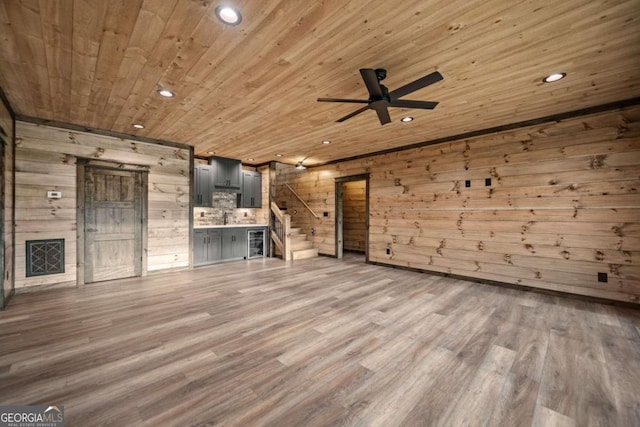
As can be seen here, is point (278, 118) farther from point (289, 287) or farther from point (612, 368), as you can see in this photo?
point (612, 368)

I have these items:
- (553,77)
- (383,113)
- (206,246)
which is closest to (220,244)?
(206,246)

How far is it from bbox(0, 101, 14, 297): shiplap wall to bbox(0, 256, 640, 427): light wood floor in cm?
37

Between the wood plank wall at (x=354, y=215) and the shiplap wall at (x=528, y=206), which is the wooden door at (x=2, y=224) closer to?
the shiplap wall at (x=528, y=206)

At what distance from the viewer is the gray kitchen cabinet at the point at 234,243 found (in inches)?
256

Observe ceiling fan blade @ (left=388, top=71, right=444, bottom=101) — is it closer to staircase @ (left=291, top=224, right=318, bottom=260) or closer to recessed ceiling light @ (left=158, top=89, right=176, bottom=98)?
recessed ceiling light @ (left=158, top=89, right=176, bottom=98)

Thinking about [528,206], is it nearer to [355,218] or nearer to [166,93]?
[355,218]

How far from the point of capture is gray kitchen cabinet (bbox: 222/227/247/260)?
21.3 feet

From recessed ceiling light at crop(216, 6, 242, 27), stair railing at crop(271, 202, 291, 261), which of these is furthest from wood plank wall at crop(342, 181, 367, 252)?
recessed ceiling light at crop(216, 6, 242, 27)

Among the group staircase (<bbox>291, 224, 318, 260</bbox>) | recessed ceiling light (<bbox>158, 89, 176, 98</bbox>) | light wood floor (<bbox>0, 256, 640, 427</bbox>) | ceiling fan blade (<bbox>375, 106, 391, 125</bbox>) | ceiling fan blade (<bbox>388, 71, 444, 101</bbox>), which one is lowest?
light wood floor (<bbox>0, 256, 640, 427</bbox>)

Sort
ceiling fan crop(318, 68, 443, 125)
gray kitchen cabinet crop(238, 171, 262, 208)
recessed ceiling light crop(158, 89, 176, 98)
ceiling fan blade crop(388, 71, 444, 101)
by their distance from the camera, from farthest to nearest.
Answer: gray kitchen cabinet crop(238, 171, 262, 208) < recessed ceiling light crop(158, 89, 176, 98) < ceiling fan crop(318, 68, 443, 125) < ceiling fan blade crop(388, 71, 444, 101)

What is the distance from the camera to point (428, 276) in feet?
16.8

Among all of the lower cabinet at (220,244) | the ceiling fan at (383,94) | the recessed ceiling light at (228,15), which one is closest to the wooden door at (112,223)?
the lower cabinet at (220,244)

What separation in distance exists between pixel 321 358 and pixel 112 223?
15.6 feet

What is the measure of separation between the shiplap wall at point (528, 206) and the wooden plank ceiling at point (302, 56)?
0.58 m
